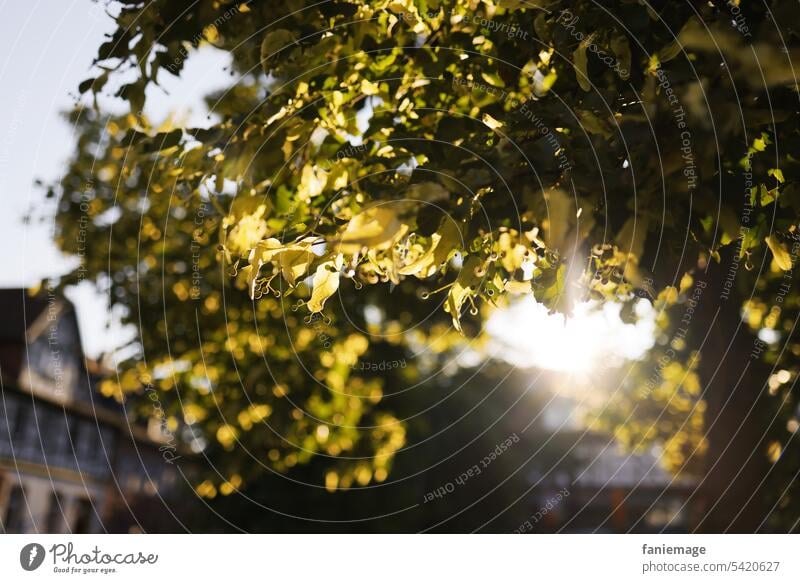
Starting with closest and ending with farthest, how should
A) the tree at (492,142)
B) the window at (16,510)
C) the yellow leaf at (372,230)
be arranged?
the yellow leaf at (372,230), the tree at (492,142), the window at (16,510)

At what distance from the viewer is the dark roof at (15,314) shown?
37906 mm

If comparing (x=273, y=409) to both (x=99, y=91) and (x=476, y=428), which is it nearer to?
(x=99, y=91)

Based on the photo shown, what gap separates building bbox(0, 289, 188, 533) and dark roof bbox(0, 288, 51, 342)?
5cm

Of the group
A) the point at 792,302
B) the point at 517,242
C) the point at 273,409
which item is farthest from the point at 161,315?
the point at 517,242

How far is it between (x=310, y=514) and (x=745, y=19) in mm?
19768

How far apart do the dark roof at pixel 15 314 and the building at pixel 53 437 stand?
0.15 ft

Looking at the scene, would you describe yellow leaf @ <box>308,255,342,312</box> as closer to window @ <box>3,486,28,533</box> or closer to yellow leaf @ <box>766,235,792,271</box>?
yellow leaf @ <box>766,235,792,271</box>

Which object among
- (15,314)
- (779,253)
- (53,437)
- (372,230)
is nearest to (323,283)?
(372,230)

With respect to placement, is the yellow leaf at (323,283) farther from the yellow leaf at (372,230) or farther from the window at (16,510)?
the window at (16,510)

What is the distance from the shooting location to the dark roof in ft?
124

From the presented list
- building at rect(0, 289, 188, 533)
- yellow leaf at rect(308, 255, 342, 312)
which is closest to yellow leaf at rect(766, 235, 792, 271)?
yellow leaf at rect(308, 255, 342, 312)

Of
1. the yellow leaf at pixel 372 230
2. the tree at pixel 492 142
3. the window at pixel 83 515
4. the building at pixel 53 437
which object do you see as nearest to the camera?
the yellow leaf at pixel 372 230

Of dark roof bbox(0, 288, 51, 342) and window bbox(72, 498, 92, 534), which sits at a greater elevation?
dark roof bbox(0, 288, 51, 342)

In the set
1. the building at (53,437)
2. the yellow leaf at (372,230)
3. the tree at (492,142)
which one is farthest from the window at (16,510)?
the yellow leaf at (372,230)
